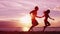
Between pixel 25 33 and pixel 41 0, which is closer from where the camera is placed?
pixel 25 33

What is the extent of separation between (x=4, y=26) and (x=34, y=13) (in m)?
2.13

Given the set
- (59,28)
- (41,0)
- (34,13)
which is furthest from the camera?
(41,0)

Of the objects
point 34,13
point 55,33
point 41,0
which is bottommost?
point 55,33

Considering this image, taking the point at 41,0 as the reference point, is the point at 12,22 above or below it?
below

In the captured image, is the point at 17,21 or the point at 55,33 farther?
the point at 17,21

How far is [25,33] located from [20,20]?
8.02 ft

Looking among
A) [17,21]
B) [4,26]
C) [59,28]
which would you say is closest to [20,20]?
[17,21]

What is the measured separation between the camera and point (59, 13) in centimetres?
853

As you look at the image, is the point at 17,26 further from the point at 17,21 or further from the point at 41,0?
the point at 41,0

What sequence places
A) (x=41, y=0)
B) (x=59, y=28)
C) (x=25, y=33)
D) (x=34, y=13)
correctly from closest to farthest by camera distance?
(x=25, y=33) < (x=34, y=13) < (x=59, y=28) < (x=41, y=0)

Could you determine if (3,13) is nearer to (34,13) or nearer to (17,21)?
(17,21)

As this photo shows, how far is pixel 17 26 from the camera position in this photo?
27.0 feet

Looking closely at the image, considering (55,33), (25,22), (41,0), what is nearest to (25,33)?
(55,33)

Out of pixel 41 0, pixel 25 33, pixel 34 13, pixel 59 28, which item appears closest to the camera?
pixel 25 33
